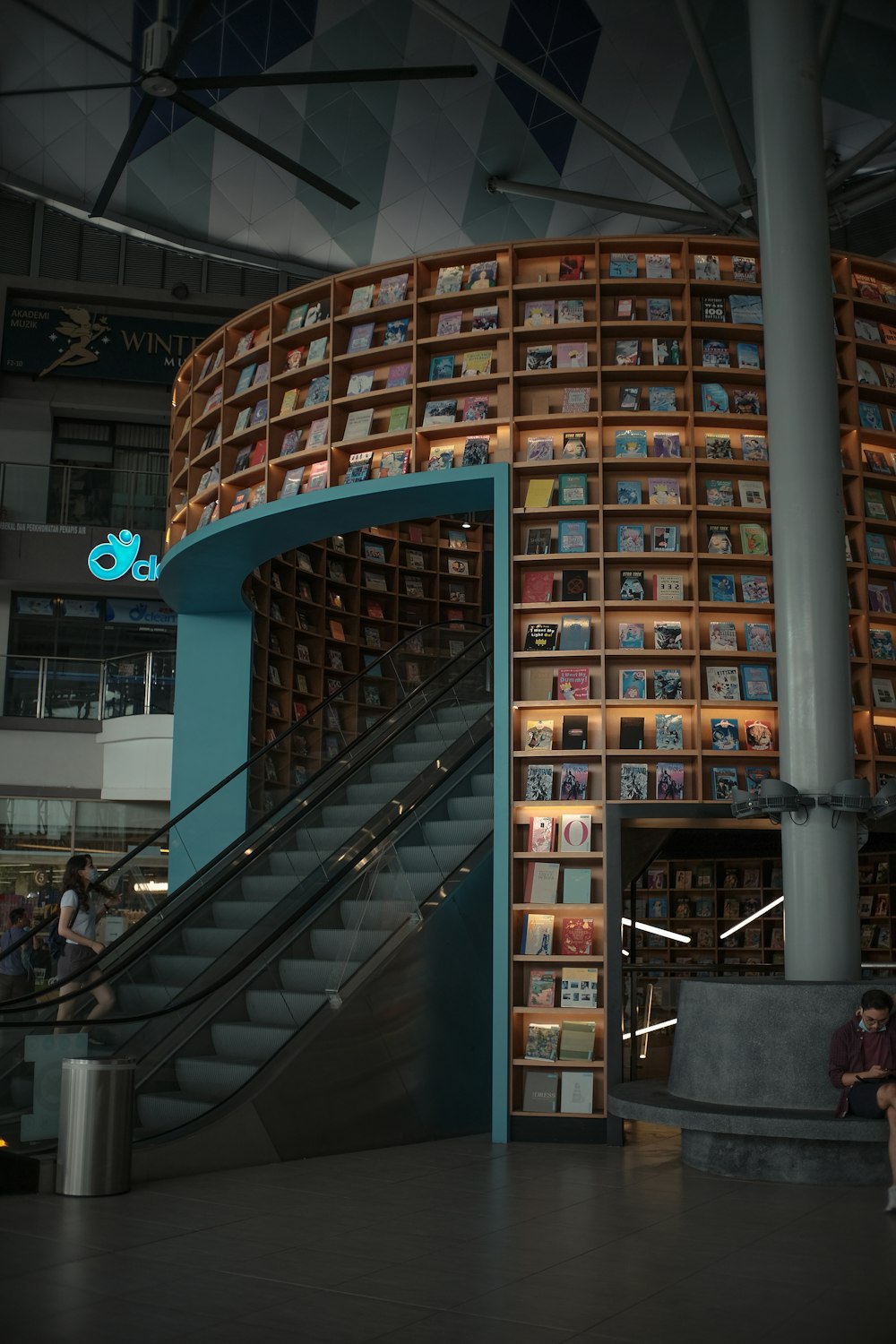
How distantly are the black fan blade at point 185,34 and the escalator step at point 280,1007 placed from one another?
6945 mm

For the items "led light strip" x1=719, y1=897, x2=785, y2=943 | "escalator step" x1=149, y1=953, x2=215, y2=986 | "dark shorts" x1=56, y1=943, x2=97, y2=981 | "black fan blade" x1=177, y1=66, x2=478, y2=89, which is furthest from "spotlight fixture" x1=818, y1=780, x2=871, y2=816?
"black fan blade" x1=177, y1=66, x2=478, y2=89

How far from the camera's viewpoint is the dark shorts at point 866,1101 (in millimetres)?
5578

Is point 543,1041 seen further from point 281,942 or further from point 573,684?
point 573,684

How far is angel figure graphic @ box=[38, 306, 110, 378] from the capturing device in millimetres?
20234

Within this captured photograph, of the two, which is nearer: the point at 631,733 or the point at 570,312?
the point at 631,733

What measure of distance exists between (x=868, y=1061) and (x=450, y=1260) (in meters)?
2.29

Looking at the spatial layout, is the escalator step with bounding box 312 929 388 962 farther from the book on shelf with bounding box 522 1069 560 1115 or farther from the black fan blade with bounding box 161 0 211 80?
the black fan blade with bounding box 161 0 211 80

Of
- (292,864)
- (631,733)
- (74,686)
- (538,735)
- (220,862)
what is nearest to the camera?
(631,733)

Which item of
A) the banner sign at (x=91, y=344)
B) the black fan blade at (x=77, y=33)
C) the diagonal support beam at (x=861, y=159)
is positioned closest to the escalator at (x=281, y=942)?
the diagonal support beam at (x=861, y=159)

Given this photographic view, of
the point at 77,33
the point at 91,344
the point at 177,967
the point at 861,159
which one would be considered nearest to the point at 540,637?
the point at 177,967

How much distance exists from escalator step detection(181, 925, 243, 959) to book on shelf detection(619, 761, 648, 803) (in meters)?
2.69

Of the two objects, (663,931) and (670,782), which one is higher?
(670,782)

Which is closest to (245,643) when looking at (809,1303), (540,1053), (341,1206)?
(540,1053)

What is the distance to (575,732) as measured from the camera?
7.55 metres
